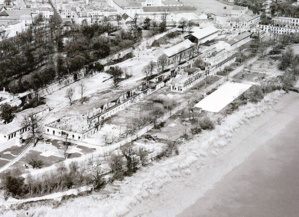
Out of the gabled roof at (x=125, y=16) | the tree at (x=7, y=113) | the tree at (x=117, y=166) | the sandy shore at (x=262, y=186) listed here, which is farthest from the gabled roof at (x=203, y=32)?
the tree at (x=117, y=166)

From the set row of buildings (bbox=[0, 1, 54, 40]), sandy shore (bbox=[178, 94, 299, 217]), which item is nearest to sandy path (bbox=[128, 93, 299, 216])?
sandy shore (bbox=[178, 94, 299, 217])

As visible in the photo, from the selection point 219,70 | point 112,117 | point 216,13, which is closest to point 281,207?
point 112,117

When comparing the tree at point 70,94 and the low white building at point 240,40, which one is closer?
the tree at point 70,94

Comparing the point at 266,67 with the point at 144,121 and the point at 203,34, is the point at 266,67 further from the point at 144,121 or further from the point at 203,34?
the point at 144,121

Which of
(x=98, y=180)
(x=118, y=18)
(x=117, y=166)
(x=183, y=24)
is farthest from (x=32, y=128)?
(x=183, y=24)

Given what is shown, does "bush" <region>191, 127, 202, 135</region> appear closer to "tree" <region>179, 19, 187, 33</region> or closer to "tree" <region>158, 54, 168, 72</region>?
"tree" <region>158, 54, 168, 72</region>

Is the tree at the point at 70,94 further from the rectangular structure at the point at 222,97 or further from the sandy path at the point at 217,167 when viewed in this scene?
the sandy path at the point at 217,167
